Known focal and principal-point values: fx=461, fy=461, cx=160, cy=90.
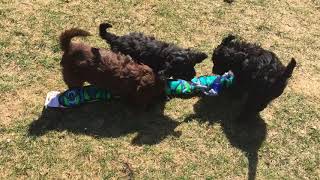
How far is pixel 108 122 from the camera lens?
6309mm

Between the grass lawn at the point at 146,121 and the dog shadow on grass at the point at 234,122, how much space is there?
0.01 m

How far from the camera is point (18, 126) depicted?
6.12 m

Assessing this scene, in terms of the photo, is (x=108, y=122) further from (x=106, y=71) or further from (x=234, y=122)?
(x=234, y=122)

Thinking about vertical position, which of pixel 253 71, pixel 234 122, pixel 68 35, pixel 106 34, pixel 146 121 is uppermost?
pixel 68 35

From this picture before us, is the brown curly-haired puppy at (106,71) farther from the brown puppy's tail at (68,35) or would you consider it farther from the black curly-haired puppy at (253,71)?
the black curly-haired puppy at (253,71)

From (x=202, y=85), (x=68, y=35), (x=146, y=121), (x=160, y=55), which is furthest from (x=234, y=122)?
(x=68, y=35)

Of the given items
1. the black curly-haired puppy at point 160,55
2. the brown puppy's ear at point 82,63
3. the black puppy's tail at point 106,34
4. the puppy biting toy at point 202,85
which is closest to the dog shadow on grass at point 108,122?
the puppy biting toy at point 202,85

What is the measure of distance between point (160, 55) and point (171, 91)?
23.3 inches

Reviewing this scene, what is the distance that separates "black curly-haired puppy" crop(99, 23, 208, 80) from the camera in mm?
6254

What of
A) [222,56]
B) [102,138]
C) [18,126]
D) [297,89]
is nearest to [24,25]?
[18,126]

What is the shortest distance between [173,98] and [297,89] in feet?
6.42

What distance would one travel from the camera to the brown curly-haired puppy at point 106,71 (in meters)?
5.88

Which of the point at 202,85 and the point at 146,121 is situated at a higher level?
the point at 202,85

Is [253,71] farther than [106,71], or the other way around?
[253,71]
